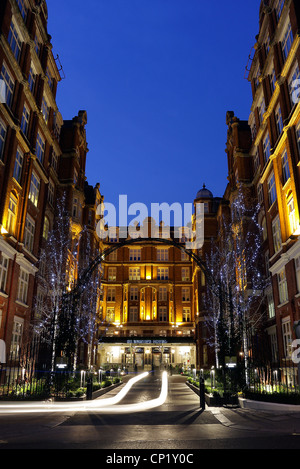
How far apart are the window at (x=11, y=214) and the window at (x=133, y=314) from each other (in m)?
47.9

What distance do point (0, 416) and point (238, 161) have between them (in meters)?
35.6

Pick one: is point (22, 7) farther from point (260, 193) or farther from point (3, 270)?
point (260, 193)

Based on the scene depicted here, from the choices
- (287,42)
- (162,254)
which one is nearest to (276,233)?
(287,42)

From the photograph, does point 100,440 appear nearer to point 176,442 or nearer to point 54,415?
point 176,442

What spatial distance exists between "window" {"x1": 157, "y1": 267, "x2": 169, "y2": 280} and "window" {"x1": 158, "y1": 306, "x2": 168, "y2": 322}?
19.8ft

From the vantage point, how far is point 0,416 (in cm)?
1352

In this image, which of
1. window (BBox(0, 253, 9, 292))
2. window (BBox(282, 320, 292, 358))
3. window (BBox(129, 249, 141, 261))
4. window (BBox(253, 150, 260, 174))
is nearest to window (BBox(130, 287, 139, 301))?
window (BBox(129, 249, 141, 261))

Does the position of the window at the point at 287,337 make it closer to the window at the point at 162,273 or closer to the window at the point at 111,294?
the window at the point at 162,273

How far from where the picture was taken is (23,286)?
3038 cm

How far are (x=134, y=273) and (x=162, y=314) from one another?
9752 millimetres

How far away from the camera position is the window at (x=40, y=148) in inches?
1379

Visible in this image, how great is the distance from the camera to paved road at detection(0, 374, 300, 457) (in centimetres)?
895

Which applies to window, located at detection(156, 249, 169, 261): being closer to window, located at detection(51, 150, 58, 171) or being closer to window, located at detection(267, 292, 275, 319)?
window, located at detection(51, 150, 58, 171)
